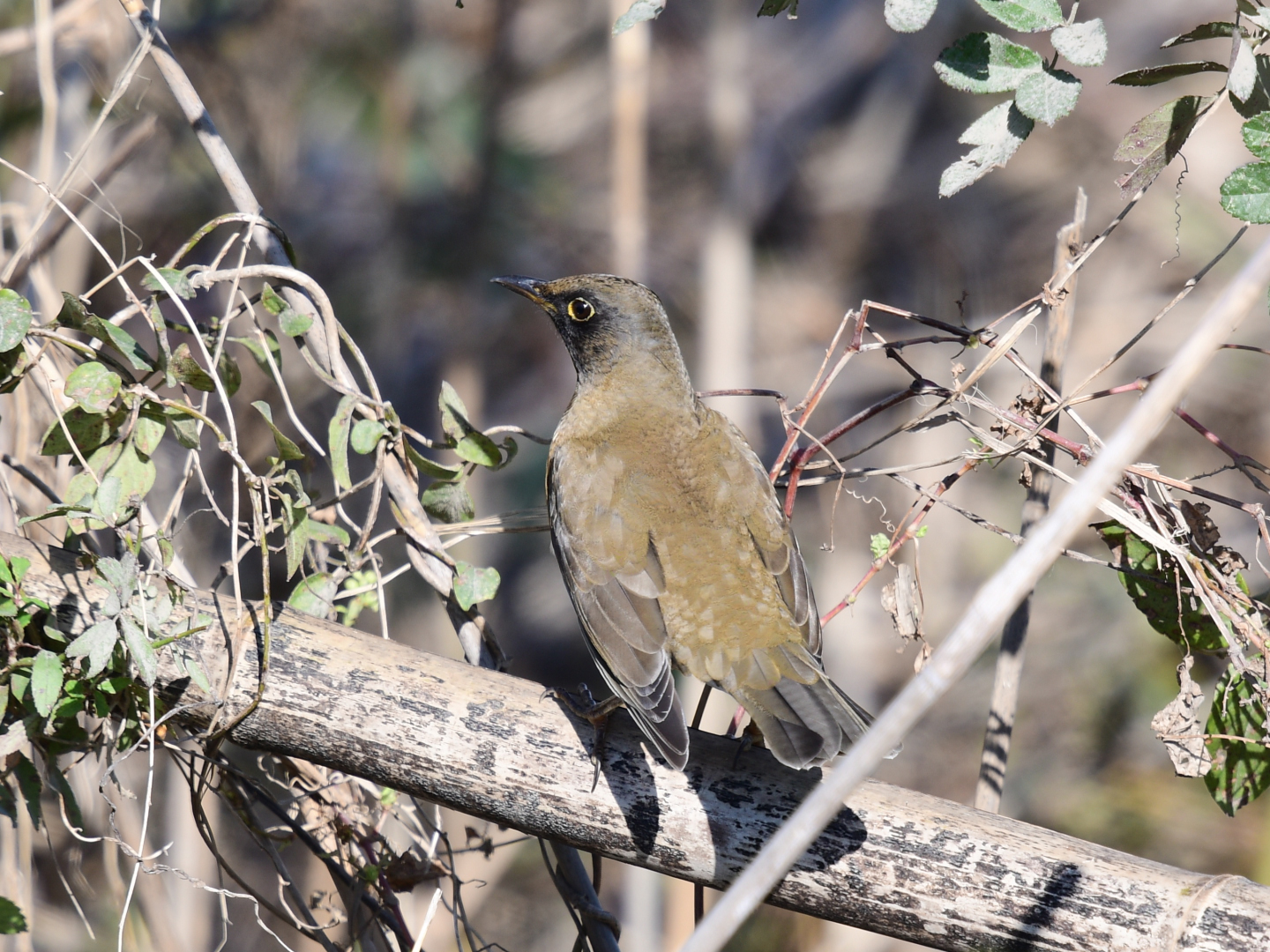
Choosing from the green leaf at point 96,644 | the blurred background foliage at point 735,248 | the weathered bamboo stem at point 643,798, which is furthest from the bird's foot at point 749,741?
the blurred background foliage at point 735,248

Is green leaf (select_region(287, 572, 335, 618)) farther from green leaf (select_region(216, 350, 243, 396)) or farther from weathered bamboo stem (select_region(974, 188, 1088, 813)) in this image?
weathered bamboo stem (select_region(974, 188, 1088, 813))

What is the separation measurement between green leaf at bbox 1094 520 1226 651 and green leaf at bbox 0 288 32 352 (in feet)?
7.94

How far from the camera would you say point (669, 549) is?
3049 millimetres

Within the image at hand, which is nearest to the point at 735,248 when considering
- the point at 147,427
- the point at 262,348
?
the point at 262,348

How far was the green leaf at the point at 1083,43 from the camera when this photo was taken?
2.06 metres

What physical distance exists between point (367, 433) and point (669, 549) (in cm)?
90

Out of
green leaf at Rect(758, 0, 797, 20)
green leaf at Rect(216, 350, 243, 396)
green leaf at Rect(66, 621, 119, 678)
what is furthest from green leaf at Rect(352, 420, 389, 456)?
green leaf at Rect(758, 0, 797, 20)

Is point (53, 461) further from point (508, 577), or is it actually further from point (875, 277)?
point (875, 277)

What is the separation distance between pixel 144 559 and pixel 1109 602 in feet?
20.9

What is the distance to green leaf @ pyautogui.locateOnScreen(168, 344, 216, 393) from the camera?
7.86 ft

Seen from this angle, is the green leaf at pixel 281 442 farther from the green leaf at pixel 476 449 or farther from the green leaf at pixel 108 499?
the green leaf at pixel 476 449

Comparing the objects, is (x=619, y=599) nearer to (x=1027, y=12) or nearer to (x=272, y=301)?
(x=272, y=301)

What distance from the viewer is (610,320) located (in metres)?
3.77

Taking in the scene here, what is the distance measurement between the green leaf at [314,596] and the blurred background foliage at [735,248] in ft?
9.89
